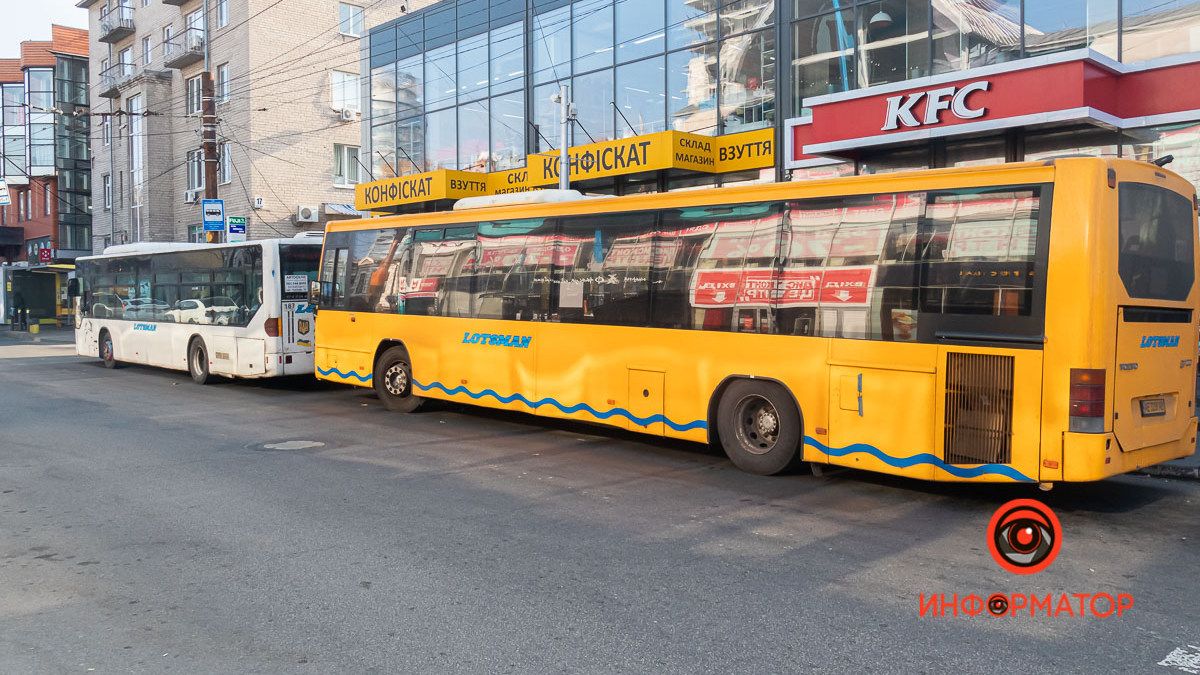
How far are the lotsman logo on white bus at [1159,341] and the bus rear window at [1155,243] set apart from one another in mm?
323

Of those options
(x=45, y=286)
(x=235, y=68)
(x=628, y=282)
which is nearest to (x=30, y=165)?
(x=45, y=286)

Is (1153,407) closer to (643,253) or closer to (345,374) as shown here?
(643,253)

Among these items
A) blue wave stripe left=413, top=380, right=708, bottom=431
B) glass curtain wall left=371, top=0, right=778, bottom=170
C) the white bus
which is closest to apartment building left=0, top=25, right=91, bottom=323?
glass curtain wall left=371, top=0, right=778, bottom=170

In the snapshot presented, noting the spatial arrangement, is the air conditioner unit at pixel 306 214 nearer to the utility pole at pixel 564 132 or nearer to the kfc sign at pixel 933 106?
the utility pole at pixel 564 132

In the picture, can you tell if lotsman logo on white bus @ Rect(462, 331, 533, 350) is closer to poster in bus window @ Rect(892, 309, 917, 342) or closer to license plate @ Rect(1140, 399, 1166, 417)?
poster in bus window @ Rect(892, 309, 917, 342)

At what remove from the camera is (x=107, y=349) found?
2172cm

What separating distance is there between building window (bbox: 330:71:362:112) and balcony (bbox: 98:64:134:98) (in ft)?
40.5

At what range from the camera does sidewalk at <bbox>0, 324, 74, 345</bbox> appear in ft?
112

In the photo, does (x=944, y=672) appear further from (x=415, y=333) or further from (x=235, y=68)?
(x=235, y=68)

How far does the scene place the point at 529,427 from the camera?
12.4m

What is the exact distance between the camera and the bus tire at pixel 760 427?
884cm

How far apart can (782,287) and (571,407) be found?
3226mm

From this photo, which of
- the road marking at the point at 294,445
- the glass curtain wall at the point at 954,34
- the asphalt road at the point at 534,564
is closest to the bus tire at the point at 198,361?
the asphalt road at the point at 534,564

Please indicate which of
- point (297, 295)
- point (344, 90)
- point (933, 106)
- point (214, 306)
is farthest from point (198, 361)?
point (344, 90)
